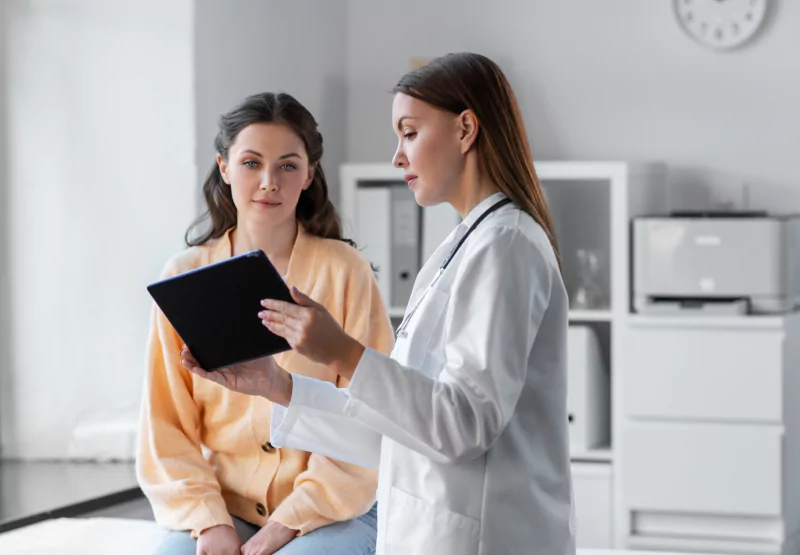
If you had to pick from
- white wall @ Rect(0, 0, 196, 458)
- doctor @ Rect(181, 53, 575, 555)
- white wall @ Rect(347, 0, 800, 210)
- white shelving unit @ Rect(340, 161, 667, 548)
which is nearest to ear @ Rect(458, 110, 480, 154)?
doctor @ Rect(181, 53, 575, 555)

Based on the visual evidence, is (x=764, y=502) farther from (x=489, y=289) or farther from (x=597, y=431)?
(x=489, y=289)

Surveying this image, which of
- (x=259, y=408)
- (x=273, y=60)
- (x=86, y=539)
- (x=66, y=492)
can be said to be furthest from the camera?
(x=273, y=60)

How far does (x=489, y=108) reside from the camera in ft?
4.44

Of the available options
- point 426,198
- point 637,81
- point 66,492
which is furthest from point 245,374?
point 637,81

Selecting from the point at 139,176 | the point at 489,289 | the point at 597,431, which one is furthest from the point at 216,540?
the point at 597,431

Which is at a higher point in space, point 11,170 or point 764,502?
point 11,170

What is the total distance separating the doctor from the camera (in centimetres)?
122

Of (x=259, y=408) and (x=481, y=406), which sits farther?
(x=259, y=408)

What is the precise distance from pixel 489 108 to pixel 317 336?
36cm

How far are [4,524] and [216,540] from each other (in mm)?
1098

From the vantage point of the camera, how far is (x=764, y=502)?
3426 millimetres

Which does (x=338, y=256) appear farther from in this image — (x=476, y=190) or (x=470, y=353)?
(x=470, y=353)

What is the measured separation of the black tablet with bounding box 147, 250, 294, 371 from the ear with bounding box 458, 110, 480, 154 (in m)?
0.29

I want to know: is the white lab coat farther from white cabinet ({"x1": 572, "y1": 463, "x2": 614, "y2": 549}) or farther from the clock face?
the clock face
